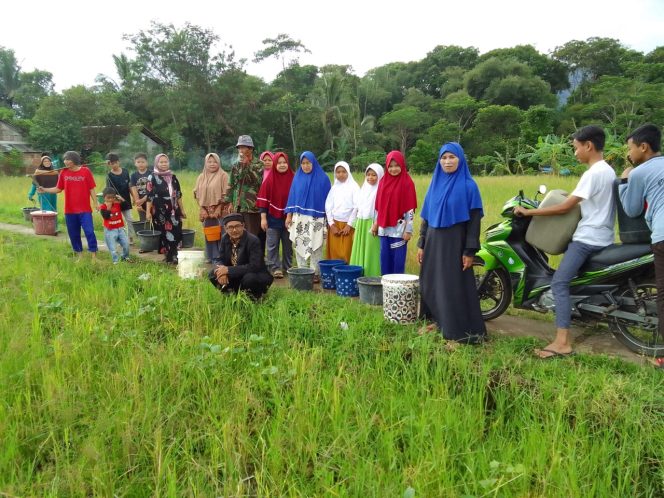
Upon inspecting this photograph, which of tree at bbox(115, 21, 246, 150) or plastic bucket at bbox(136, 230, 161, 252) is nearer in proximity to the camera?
plastic bucket at bbox(136, 230, 161, 252)

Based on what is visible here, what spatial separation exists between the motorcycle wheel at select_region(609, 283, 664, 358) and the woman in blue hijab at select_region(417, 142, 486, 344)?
90 centimetres

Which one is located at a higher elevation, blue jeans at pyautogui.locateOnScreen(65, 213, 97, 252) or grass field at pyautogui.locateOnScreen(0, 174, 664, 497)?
blue jeans at pyautogui.locateOnScreen(65, 213, 97, 252)

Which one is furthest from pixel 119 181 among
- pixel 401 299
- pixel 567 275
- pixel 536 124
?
pixel 536 124

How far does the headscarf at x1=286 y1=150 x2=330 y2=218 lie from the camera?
4980 mm

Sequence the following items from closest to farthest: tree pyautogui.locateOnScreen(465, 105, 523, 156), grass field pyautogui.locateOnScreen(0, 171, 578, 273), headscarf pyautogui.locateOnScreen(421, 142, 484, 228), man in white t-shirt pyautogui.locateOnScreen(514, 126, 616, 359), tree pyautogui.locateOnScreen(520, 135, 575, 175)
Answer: man in white t-shirt pyautogui.locateOnScreen(514, 126, 616, 359)
headscarf pyautogui.locateOnScreen(421, 142, 484, 228)
grass field pyautogui.locateOnScreen(0, 171, 578, 273)
tree pyautogui.locateOnScreen(520, 135, 575, 175)
tree pyautogui.locateOnScreen(465, 105, 523, 156)

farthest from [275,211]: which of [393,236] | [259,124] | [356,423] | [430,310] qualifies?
[259,124]

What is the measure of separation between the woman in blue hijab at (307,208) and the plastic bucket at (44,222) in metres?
4.69

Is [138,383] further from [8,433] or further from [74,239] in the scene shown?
[74,239]

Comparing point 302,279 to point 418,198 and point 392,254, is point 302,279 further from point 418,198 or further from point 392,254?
point 418,198

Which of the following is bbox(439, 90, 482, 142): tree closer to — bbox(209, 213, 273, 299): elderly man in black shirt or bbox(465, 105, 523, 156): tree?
bbox(465, 105, 523, 156): tree

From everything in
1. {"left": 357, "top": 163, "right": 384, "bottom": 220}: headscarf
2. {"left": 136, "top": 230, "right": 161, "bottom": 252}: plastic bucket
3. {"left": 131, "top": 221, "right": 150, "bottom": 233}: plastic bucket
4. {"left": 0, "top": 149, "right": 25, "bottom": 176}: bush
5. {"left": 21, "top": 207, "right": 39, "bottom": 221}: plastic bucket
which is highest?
{"left": 0, "top": 149, "right": 25, "bottom": 176}: bush

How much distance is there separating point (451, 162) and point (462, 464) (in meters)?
1.95

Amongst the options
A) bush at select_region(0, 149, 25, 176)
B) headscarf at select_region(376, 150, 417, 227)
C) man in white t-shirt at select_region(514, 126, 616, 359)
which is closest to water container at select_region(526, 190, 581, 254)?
man in white t-shirt at select_region(514, 126, 616, 359)

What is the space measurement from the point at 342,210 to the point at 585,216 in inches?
93.7
